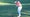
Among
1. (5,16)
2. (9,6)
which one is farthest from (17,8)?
(5,16)

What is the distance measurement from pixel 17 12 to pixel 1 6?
1.60 ft

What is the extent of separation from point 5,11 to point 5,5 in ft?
0.59

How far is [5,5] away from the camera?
269 centimetres

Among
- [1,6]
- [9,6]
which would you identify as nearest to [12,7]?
[9,6]

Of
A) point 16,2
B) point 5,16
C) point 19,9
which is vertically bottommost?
point 5,16

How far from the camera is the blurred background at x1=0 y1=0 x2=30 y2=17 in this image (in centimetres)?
270

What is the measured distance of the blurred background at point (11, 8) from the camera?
2.70 meters

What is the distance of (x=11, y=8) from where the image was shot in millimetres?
2729

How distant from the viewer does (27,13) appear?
277cm

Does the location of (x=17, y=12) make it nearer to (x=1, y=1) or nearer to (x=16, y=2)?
(x=16, y=2)

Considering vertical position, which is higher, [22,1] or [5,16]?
[22,1]

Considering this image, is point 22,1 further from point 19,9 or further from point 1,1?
point 1,1

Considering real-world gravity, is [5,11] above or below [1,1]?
below

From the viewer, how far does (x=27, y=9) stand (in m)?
2.75
